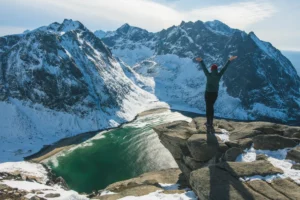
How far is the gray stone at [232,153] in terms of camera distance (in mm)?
26062

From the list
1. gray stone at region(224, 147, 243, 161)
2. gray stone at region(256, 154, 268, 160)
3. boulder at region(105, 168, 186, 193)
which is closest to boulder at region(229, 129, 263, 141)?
gray stone at region(224, 147, 243, 161)

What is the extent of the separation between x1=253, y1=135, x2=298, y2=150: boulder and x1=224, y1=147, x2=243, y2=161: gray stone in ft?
9.15

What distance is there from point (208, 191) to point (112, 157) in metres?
106

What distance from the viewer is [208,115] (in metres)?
29.1

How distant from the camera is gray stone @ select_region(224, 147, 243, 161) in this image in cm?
2606

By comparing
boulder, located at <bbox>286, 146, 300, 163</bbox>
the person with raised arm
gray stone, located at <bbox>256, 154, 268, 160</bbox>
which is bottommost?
gray stone, located at <bbox>256, 154, 268, 160</bbox>

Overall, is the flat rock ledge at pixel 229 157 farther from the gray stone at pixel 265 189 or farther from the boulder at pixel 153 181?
the boulder at pixel 153 181

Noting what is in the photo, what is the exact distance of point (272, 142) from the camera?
27.9 meters

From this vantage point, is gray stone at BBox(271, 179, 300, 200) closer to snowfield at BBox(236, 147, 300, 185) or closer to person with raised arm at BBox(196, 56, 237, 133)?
snowfield at BBox(236, 147, 300, 185)

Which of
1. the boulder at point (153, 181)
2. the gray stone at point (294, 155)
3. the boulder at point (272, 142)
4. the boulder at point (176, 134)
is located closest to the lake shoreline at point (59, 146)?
the boulder at point (153, 181)

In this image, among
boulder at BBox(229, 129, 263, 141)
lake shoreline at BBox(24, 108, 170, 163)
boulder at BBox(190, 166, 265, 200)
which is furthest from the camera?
lake shoreline at BBox(24, 108, 170, 163)

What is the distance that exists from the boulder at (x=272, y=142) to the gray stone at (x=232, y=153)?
110 inches

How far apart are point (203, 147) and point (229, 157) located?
332cm

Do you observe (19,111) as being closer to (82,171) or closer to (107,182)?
(82,171)
